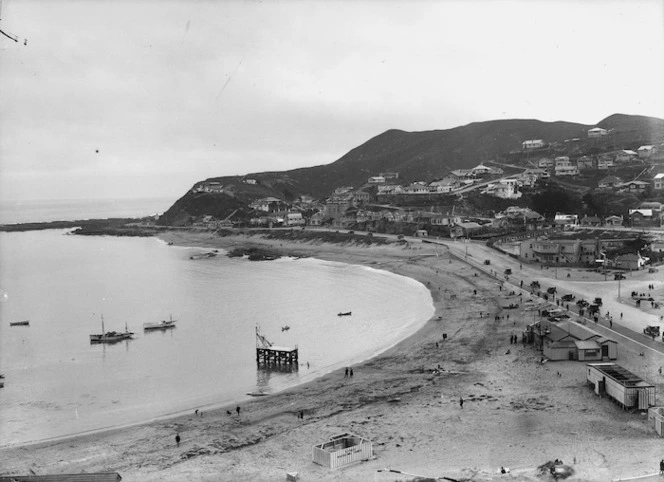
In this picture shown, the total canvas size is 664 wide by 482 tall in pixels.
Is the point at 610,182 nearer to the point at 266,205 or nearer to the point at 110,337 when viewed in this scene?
the point at 266,205

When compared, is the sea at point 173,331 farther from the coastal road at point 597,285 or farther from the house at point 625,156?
the house at point 625,156

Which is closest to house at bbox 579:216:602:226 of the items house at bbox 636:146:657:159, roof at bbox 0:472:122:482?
house at bbox 636:146:657:159

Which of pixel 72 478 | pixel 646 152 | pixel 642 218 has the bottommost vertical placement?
pixel 72 478

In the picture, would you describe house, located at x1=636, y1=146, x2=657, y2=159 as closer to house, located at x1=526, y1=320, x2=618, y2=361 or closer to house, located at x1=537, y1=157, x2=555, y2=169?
house, located at x1=537, y1=157, x2=555, y2=169

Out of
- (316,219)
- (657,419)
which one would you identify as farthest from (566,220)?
(657,419)

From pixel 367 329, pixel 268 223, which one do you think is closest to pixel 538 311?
pixel 367 329

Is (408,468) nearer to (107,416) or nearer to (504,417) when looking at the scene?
(504,417)
